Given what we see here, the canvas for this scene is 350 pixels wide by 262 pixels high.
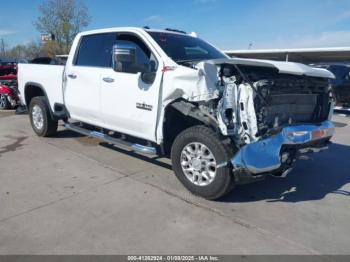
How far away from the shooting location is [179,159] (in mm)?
4277

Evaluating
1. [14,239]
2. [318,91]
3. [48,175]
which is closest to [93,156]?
Answer: [48,175]

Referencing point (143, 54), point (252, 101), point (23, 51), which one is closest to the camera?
point (252, 101)

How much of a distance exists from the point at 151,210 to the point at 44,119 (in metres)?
4.08

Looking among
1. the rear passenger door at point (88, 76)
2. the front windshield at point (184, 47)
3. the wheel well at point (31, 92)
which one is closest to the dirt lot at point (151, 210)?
the rear passenger door at point (88, 76)

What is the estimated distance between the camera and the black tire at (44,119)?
6.79 meters

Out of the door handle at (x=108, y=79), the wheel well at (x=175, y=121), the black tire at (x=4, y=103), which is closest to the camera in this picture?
the wheel well at (x=175, y=121)

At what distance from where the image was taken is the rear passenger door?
5.37 meters

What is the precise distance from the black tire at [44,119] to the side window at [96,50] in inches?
55.3

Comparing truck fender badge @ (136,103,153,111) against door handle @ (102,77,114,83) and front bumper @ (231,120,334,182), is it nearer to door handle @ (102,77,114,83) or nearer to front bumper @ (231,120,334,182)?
door handle @ (102,77,114,83)

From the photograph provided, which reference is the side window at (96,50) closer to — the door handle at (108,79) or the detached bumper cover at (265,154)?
the door handle at (108,79)

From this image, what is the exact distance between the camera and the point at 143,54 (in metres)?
4.73

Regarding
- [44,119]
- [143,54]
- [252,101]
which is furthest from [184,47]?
[44,119]

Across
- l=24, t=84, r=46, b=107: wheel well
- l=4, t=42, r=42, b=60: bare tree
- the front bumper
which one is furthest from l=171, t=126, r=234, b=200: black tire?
l=4, t=42, r=42, b=60: bare tree

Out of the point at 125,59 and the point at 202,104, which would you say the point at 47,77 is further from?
the point at 202,104
